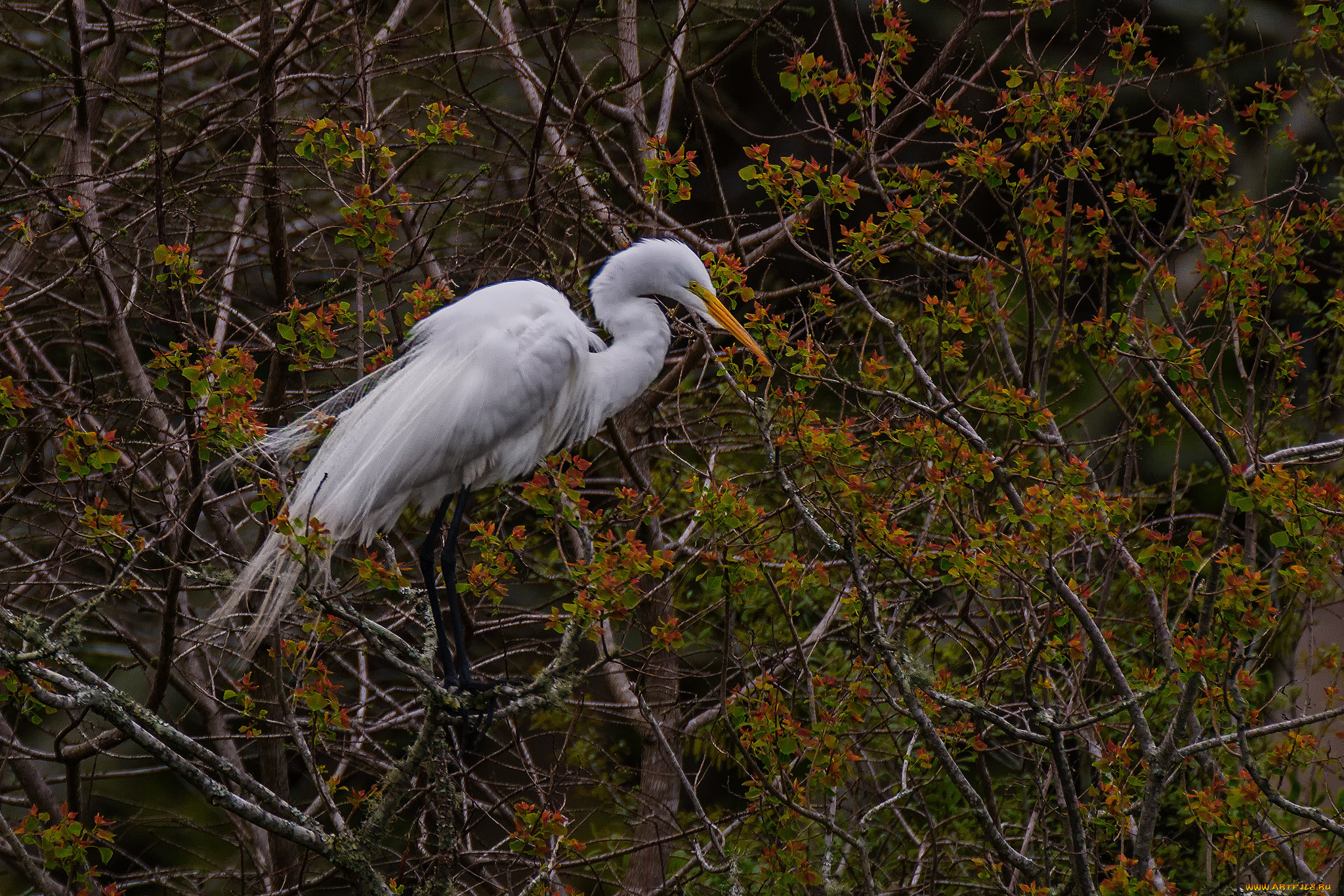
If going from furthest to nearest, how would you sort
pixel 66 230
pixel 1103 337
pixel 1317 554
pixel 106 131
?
pixel 106 131 < pixel 66 230 < pixel 1103 337 < pixel 1317 554

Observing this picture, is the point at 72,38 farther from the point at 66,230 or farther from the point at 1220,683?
the point at 1220,683

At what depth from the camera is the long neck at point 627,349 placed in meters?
3.76

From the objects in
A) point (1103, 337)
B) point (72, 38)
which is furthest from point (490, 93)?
point (1103, 337)

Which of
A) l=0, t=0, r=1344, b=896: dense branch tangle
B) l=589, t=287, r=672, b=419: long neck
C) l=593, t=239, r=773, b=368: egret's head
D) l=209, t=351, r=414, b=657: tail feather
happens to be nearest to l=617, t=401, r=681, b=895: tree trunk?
l=0, t=0, r=1344, b=896: dense branch tangle

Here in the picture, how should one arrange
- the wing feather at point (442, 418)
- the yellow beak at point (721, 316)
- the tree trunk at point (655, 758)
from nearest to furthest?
the wing feather at point (442, 418) → the yellow beak at point (721, 316) → the tree trunk at point (655, 758)

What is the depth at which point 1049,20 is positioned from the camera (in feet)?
27.8

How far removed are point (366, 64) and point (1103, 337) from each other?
2.74m

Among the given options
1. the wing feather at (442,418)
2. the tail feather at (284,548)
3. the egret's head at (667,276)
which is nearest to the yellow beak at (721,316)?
the egret's head at (667,276)

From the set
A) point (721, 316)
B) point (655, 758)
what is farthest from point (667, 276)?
point (655, 758)

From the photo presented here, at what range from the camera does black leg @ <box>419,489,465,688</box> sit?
343 cm

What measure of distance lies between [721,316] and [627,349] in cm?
35

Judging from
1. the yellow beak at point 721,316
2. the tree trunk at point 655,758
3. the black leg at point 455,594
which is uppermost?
the yellow beak at point 721,316

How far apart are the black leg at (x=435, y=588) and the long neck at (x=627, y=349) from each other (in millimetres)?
621

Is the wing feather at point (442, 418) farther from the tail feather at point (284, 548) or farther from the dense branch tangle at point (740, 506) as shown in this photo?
the dense branch tangle at point (740, 506)
